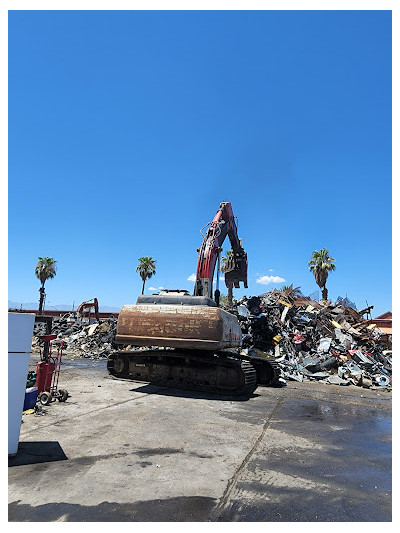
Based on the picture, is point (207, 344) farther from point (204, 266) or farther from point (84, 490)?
point (84, 490)

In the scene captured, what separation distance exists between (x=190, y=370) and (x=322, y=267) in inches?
1326

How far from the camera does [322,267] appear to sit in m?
39.8

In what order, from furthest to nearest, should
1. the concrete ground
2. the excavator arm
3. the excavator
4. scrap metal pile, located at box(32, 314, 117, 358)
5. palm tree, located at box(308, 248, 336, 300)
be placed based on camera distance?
palm tree, located at box(308, 248, 336, 300)
scrap metal pile, located at box(32, 314, 117, 358)
the excavator arm
the excavator
the concrete ground

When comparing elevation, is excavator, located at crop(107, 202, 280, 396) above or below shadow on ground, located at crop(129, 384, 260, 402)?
above

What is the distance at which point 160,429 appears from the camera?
18.3ft

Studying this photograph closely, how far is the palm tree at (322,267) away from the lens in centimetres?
3972

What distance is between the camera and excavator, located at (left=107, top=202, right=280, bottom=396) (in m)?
8.16

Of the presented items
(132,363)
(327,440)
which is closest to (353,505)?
(327,440)

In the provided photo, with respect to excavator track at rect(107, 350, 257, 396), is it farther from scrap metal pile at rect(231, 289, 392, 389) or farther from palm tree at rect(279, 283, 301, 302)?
palm tree at rect(279, 283, 301, 302)

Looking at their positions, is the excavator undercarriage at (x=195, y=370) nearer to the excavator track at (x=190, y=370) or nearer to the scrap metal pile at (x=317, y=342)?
the excavator track at (x=190, y=370)

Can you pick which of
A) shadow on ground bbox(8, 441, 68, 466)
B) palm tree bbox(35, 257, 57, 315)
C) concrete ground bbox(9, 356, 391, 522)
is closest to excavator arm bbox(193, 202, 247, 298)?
concrete ground bbox(9, 356, 391, 522)

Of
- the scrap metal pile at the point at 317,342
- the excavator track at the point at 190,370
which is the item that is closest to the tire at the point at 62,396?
the excavator track at the point at 190,370

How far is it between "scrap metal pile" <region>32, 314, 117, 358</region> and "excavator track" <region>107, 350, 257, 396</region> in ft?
24.3

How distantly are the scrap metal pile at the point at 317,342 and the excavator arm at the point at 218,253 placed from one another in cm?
Result: 280
